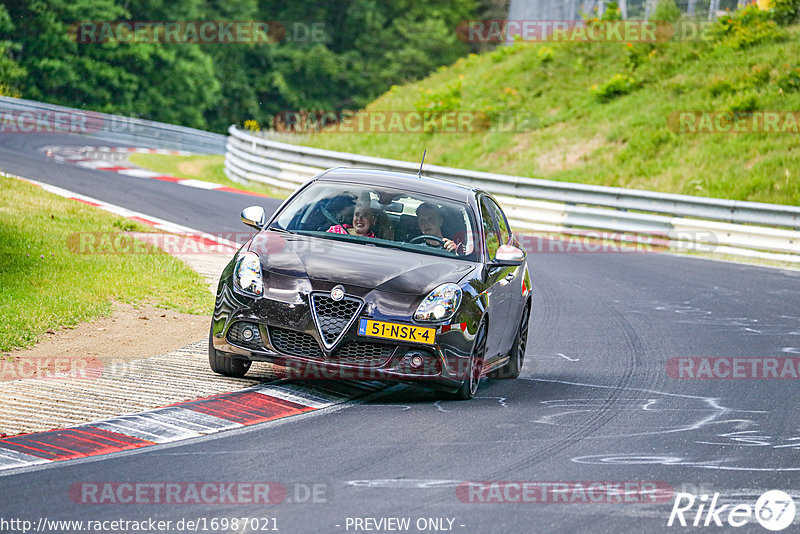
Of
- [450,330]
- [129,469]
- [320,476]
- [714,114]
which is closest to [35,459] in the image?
[129,469]

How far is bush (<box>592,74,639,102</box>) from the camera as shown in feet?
108

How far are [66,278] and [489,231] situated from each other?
499cm

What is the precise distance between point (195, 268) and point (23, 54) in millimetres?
38485

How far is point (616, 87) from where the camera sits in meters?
33.1

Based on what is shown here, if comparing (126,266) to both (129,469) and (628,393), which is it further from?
(129,469)

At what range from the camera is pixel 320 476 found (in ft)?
19.7

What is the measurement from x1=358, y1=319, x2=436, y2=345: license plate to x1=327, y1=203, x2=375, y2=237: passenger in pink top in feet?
4.16

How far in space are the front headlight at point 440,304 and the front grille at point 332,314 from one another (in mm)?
439

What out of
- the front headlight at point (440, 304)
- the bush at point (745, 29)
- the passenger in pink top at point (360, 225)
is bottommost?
the front headlight at point (440, 304)

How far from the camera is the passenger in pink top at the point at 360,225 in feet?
29.2

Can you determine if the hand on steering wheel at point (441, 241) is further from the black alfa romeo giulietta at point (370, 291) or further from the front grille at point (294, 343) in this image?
the front grille at point (294, 343)

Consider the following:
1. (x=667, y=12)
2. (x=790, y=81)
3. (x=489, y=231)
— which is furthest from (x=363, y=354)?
(x=667, y=12)

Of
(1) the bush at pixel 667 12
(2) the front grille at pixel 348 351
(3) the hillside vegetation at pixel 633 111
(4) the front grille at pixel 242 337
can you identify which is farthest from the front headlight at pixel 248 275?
(1) the bush at pixel 667 12

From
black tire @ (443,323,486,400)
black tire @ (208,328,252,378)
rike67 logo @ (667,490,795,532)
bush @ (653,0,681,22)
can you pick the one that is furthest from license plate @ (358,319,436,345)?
bush @ (653,0,681,22)
